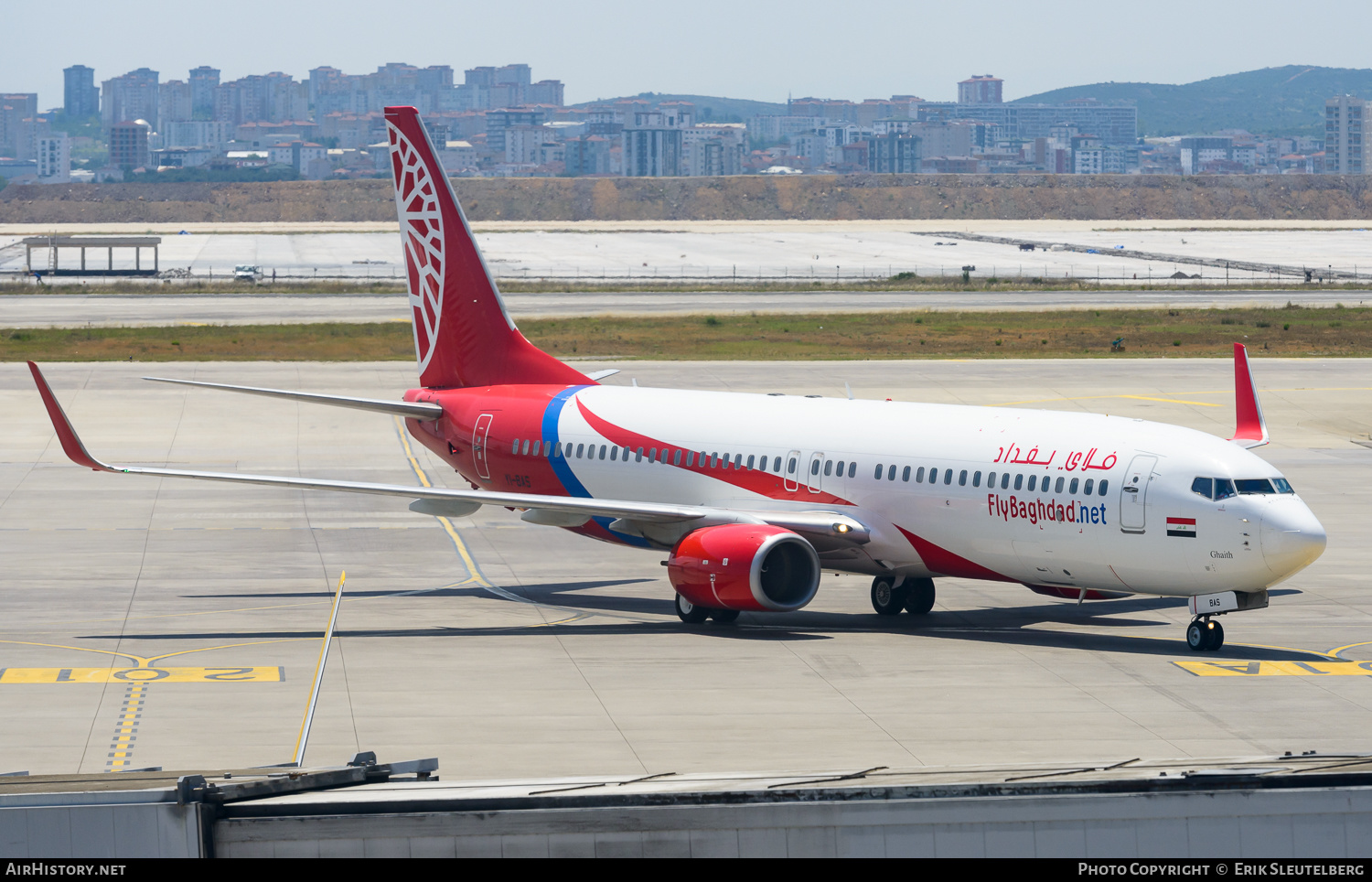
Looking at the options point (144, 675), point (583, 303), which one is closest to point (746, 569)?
point (144, 675)

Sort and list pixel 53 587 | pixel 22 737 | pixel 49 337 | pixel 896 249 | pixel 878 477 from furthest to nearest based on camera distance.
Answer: pixel 896 249
pixel 49 337
pixel 53 587
pixel 878 477
pixel 22 737

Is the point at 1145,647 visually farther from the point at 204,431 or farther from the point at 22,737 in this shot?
the point at 204,431

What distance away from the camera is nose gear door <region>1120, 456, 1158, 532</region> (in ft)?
93.6

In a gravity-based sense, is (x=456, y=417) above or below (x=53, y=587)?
above

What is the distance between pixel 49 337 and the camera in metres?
86.8

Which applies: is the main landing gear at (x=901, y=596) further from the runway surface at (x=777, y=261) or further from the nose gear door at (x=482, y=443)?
the runway surface at (x=777, y=261)

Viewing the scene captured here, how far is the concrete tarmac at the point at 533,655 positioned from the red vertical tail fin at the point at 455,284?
461 centimetres

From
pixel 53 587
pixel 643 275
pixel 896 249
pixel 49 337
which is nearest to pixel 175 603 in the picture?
pixel 53 587

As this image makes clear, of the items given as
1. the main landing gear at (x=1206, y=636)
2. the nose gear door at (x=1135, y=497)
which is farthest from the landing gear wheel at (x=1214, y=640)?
the nose gear door at (x=1135, y=497)

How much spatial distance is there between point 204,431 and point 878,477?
34.7 metres

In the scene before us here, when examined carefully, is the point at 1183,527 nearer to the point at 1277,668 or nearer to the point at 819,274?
the point at 1277,668

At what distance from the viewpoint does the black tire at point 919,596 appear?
3288cm

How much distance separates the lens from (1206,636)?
94.3 feet

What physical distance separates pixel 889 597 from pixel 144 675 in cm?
1421
